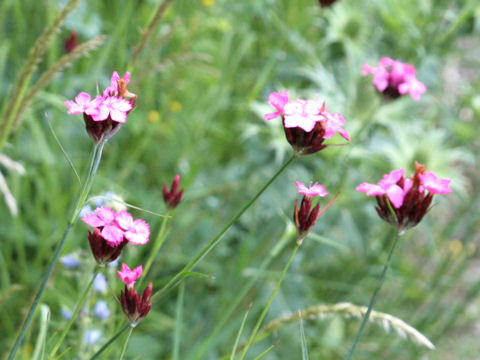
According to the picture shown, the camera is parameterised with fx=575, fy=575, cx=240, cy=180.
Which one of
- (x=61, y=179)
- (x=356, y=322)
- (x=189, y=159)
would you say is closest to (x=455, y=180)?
(x=356, y=322)

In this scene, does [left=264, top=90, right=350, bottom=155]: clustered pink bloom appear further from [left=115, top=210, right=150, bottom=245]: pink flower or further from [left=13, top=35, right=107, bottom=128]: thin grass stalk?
[left=13, top=35, right=107, bottom=128]: thin grass stalk

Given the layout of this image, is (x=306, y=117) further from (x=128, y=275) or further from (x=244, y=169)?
(x=244, y=169)

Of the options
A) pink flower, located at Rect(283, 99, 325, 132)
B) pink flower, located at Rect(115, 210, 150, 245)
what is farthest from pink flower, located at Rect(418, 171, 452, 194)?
pink flower, located at Rect(115, 210, 150, 245)

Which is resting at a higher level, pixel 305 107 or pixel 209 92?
pixel 305 107

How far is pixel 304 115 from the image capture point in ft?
1.80

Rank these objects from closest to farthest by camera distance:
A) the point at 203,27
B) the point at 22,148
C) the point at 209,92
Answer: the point at 22,148, the point at 209,92, the point at 203,27

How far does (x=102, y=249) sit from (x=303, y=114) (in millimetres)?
226

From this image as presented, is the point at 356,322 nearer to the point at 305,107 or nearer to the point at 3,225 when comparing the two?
the point at 3,225

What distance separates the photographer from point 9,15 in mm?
1574

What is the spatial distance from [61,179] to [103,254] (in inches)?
39.3

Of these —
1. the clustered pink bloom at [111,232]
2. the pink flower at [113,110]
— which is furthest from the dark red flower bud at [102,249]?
the pink flower at [113,110]

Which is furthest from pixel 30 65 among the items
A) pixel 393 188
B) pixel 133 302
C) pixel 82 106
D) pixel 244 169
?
pixel 244 169

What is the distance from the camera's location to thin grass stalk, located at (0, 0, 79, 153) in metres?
0.71

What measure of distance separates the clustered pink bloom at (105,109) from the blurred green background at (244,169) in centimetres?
66
